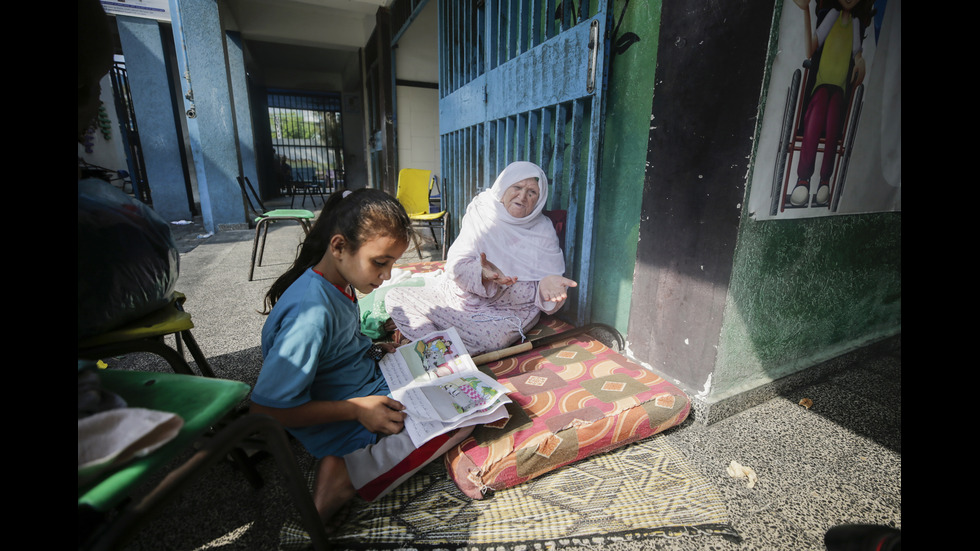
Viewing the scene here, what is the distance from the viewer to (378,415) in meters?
1.23

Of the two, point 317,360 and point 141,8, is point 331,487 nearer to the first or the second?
point 317,360

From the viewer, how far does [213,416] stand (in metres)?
0.65

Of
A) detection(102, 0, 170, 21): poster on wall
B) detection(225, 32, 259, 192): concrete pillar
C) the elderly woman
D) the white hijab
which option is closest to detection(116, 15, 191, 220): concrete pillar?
detection(102, 0, 170, 21): poster on wall

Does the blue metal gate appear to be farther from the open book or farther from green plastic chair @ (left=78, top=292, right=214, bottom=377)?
green plastic chair @ (left=78, top=292, right=214, bottom=377)

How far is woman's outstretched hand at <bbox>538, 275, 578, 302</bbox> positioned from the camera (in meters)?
2.22

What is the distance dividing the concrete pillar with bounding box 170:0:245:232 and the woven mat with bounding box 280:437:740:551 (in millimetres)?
6490

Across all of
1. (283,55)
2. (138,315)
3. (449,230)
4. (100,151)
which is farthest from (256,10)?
(138,315)

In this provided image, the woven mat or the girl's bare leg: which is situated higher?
the girl's bare leg

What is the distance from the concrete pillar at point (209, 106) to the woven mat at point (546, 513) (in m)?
6.49

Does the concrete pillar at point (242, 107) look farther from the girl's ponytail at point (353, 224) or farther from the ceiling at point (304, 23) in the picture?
the girl's ponytail at point (353, 224)

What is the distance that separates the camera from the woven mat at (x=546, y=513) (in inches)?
44.9

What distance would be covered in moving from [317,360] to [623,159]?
1726mm

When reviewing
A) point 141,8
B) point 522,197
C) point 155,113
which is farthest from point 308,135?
point 522,197

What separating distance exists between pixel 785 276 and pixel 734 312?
358 mm
